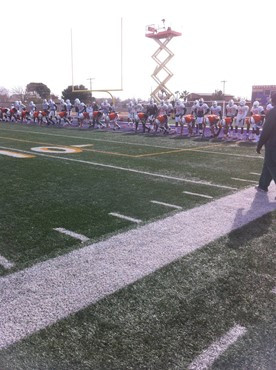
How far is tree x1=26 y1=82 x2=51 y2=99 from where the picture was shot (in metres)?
57.3

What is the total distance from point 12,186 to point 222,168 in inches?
155

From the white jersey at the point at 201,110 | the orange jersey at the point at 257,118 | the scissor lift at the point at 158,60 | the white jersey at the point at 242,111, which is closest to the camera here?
the orange jersey at the point at 257,118

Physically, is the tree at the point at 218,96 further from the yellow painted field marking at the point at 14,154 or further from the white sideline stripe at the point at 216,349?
the white sideline stripe at the point at 216,349

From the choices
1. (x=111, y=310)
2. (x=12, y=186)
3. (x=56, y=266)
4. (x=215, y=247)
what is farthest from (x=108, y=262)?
(x=12, y=186)

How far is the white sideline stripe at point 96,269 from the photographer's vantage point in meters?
2.08

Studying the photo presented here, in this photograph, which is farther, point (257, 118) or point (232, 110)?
point (232, 110)

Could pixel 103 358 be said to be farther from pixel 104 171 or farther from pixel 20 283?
pixel 104 171

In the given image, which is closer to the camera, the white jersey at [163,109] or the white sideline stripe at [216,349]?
the white sideline stripe at [216,349]

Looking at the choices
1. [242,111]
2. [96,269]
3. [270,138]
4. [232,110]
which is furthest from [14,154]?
[232,110]

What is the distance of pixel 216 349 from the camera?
1826 millimetres

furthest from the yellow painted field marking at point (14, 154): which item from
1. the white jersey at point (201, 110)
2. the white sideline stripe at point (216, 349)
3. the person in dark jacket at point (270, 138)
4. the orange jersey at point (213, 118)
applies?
the white jersey at point (201, 110)

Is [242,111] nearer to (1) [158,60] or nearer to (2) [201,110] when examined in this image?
(2) [201,110]

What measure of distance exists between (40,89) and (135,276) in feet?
198

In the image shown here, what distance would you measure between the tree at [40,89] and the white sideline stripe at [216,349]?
5830 cm
